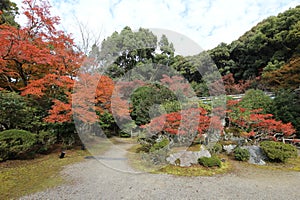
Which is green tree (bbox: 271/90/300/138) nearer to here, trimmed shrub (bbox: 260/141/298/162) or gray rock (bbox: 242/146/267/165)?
trimmed shrub (bbox: 260/141/298/162)

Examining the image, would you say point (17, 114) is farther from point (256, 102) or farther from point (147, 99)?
point (256, 102)

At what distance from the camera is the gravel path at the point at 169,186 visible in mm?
2961

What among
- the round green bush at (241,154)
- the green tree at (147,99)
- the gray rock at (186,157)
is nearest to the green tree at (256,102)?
the round green bush at (241,154)

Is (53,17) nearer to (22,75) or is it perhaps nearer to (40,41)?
(40,41)

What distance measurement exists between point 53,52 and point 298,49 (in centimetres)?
1435

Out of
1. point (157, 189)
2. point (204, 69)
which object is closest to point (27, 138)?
point (157, 189)

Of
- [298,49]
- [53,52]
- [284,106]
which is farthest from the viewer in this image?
[298,49]

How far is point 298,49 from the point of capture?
410 inches

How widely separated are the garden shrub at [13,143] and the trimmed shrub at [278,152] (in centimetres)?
723

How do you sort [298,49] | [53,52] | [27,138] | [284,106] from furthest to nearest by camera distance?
[298,49] → [284,106] → [53,52] → [27,138]

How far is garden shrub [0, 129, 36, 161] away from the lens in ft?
14.2

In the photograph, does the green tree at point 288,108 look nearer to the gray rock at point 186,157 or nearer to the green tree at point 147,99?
the green tree at point 147,99

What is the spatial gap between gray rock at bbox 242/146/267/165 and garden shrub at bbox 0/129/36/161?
6798 millimetres

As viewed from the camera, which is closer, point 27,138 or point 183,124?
point 27,138
